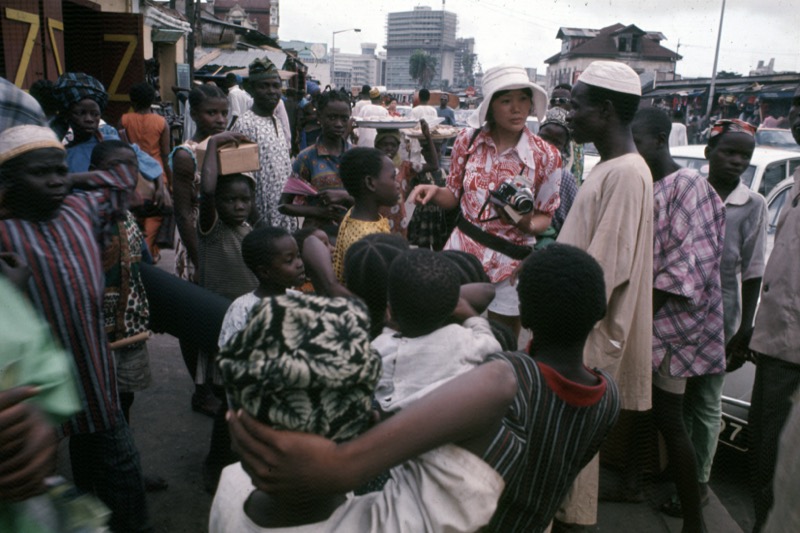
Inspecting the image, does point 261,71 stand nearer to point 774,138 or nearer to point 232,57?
Answer: point 774,138

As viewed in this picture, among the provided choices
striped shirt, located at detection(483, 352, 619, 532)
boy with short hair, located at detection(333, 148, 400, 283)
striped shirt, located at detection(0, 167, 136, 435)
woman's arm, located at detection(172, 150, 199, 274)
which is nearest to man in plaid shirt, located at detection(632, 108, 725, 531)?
boy with short hair, located at detection(333, 148, 400, 283)

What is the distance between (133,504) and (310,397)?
5.88 feet

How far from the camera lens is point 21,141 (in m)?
2.08

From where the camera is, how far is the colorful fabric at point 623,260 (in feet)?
8.73

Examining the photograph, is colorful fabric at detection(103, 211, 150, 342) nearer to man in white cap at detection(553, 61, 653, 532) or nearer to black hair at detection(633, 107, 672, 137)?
man in white cap at detection(553, 61, 653, 532)

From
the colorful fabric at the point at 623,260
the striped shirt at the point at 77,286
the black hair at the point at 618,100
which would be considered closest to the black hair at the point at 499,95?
the black hair at the point at 618,100

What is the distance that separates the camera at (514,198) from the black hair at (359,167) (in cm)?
62

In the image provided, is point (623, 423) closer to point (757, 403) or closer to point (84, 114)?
point (757, 403)

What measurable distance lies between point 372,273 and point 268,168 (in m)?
2.49

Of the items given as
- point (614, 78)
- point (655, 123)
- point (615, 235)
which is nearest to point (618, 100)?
point (614, 78)

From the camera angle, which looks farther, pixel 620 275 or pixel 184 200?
pixel 184 200

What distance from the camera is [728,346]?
11.7 ft

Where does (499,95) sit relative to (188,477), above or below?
above

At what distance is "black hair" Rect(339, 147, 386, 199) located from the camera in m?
3.20
